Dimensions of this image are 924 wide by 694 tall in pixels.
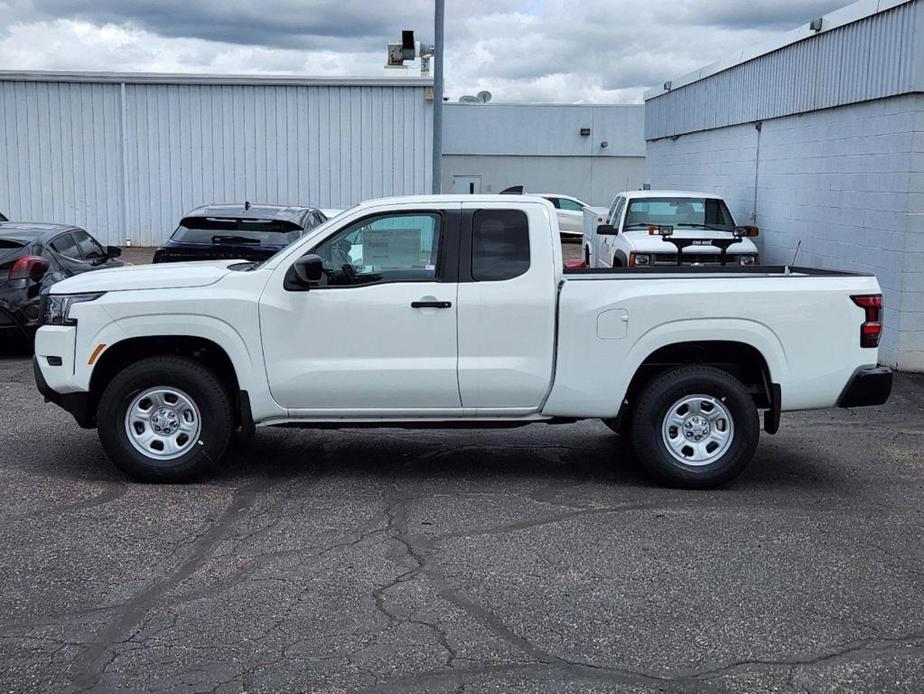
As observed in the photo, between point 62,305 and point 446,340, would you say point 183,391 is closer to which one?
point 62,305

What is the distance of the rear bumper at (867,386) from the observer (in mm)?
7441

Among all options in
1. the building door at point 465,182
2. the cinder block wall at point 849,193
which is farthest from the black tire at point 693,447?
the building door at point 465,182

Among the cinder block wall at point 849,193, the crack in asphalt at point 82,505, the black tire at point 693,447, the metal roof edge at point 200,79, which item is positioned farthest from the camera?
the metal roof edge at point 200,79

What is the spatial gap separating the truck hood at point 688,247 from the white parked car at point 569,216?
56.1 feet

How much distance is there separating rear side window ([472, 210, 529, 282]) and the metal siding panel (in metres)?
6.58

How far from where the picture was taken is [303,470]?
26.2 feet

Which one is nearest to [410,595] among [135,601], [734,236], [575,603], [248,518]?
[575,603]

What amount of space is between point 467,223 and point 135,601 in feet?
10.9

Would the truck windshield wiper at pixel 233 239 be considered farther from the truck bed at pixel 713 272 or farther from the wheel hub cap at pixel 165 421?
the truck bed at pixel 713 272

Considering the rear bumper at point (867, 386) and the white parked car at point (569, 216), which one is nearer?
the rear bumper at point (867, 386)

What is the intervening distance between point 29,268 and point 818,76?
1027cm

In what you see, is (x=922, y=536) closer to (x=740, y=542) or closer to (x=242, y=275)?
(x=740, y=542)

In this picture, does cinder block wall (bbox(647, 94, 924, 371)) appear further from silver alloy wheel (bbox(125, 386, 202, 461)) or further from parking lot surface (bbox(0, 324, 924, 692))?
silver alloy wheel (bbox(125, 386, 202, 461))

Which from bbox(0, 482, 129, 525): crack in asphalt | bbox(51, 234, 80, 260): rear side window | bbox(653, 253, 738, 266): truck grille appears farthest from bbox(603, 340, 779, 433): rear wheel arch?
bbox(51, 234, 80, 260): rear side window
